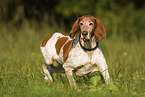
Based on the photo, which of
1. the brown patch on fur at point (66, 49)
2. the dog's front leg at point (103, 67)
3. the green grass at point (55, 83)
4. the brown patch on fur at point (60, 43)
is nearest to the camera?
the green grass at point (55, 83)

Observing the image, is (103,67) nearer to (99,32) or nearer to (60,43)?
(99,32)

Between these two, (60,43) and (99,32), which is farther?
(60,43)

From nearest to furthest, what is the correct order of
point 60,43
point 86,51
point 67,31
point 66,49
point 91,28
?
point 91,28
point 86,51
point 66,49
point 60,43
point 67,31

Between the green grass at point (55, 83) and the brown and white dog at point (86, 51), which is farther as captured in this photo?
the brown and white dog at point (86, 51)

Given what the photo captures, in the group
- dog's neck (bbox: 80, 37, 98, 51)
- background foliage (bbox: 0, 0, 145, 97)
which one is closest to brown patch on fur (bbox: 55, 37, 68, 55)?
background foliage (bbox: 0, 0, 145, 97)

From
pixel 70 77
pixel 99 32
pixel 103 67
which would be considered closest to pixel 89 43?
pixel 99 32

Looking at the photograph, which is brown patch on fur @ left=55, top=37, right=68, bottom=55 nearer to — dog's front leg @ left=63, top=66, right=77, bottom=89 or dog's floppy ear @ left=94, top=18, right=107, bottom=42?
dog's front leg @ left=63, top=66, right=77, bottom=89

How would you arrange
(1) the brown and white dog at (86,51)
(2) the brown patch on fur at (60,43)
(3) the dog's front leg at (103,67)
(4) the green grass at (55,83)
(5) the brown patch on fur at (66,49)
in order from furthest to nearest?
(2) the brown patch on fur at (60,43) < (5) the brown patch on fur at (66,49) < (3) the dog's front leg at (103,67) < (1) the brown and white dog at (86,51) < (4) the green grass at (55,83)

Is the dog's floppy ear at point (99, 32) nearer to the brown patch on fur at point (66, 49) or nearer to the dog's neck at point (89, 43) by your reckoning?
the dog's neck at point (89, 43)

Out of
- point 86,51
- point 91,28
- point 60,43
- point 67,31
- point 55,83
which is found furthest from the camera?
point 67,31

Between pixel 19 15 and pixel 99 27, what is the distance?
901 cm

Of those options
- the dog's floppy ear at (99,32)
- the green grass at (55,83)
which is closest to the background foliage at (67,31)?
the green grass at (55,83)

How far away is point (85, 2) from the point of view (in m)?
10.6

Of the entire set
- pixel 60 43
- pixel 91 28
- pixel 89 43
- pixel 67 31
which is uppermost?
pixel 67 31
